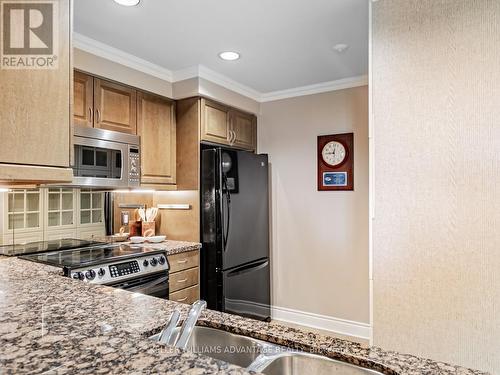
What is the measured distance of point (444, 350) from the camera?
1.76 metres

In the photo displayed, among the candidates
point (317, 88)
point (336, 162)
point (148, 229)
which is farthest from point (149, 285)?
point (317, 88)

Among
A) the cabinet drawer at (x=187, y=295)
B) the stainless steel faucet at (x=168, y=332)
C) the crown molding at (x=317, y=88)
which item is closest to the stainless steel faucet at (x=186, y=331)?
the stainless steel faucet at (x=168, y=332)

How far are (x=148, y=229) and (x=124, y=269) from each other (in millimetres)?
871

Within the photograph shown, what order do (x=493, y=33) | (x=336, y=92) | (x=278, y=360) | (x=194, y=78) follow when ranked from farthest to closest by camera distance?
(x=336, y=92) → (x=194, y=78) → (x=493, y=33) → (x=278, y=360)

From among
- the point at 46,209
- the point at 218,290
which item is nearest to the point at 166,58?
the point at 46,209

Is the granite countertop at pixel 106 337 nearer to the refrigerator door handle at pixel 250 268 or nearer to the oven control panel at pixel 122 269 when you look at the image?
the oven control panel at pixel 122 269

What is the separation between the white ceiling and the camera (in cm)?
212

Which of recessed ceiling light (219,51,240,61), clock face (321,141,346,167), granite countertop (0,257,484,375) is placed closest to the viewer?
granite countertop (0,257,484,375)

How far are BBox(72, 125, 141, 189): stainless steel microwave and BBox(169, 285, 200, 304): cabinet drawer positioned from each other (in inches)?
37.6

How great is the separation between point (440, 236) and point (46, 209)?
2.73 m

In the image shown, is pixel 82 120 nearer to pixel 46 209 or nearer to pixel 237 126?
pixel 46 209

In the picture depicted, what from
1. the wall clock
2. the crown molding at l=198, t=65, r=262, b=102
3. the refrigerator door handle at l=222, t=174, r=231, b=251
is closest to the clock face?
→ the wall clock

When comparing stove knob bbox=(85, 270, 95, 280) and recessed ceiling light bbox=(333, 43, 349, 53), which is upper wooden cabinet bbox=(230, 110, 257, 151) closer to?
recessed ceiling light bbox=(333, 43, 349, 53)

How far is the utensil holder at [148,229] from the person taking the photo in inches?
128
